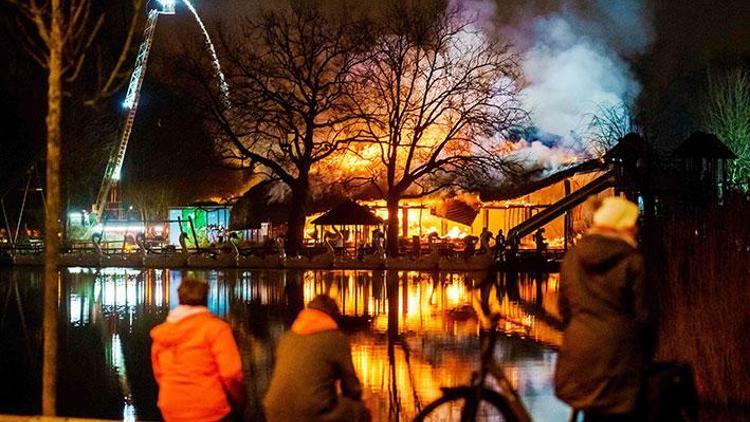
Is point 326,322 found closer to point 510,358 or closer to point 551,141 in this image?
point 510,358

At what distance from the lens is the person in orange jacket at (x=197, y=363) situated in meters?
6.07

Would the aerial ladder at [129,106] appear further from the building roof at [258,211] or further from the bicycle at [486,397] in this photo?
the bicycle at [486,397]

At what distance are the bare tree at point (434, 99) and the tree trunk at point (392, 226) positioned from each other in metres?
0.04

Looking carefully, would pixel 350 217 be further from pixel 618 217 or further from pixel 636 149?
pixel 618 217

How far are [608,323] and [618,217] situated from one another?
2.05 ft

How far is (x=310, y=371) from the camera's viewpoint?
5969mm

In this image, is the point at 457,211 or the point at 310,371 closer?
the point at 310,371

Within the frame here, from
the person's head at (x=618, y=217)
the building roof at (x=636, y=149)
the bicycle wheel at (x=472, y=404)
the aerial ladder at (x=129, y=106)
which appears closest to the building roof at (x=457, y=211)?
the aerial ladder at (x=129, y=106)

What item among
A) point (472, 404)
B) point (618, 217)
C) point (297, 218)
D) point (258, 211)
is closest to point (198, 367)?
point (472, 404)

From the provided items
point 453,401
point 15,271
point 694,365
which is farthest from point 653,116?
point 453,401

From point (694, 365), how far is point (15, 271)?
3429cm

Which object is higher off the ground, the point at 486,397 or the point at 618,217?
the point at 618,217

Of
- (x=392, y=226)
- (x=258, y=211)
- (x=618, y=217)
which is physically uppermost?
(x=258, y=211)

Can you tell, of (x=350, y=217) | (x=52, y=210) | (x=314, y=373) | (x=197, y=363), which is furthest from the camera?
(x=350, y=217)
